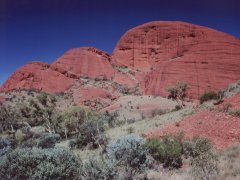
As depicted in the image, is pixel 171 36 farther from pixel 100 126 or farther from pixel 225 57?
pixel 100 126

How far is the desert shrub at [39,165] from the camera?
884 centimetres

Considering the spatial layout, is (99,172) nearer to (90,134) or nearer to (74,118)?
(90,134)

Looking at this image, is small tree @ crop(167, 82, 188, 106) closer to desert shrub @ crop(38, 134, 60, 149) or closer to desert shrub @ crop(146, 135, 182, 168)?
desert shrub @ crop(38, 134, 60, 149)

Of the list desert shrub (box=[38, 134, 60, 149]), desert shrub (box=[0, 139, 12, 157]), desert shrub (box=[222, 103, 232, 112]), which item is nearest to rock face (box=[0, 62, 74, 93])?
desert shrub (box=[0, 139, 12, 157])

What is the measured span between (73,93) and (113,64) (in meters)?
23.3

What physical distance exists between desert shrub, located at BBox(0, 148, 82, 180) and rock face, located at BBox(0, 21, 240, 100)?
4657 cm

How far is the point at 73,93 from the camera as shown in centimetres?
6344

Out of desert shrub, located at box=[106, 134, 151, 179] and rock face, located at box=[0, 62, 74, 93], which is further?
rock face, located at box=[0, 62, 74, 93]

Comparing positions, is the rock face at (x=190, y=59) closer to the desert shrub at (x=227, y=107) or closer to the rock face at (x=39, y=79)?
the rock face at (x=39, y=79)

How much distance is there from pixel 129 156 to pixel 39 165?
10.8 ft

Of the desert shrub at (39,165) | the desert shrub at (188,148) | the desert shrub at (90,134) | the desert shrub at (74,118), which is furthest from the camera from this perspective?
the desert shrub at (74,118)

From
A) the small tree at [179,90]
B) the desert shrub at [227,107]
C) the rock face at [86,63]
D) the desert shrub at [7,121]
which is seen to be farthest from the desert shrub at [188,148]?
the rock face at [86,63]

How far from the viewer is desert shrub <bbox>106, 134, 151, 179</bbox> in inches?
416

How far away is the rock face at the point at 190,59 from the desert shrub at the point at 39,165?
153ft
